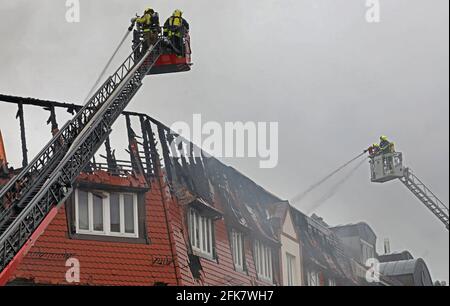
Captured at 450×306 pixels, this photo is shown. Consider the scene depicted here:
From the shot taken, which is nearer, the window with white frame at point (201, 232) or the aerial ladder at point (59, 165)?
the aerial ladder at point (59, 165)

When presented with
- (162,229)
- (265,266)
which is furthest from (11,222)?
(265,266)

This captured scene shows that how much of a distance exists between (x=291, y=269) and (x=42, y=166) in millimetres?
13678

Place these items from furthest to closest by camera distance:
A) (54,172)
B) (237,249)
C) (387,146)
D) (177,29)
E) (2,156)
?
(387,146) < (237,249) < (177,29) < (2,156) < (54,172)

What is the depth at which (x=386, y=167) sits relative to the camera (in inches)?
1351

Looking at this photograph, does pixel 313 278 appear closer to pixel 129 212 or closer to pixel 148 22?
pixel 129 212

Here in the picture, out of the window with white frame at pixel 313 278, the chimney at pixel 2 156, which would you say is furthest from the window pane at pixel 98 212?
the window with white frame at pixel 313 278

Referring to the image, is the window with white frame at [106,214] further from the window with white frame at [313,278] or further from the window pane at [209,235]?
the window with white frame at [313,278]

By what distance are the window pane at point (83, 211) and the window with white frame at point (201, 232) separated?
3519mm

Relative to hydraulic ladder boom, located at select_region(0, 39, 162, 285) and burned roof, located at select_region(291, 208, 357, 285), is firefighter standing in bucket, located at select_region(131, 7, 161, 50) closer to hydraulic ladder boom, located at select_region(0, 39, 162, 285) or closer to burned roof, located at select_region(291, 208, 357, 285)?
hydraulic ladder boom, located at select_region(0, 39, 162, 285)

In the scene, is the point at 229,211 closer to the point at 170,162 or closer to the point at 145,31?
the point at 170,162

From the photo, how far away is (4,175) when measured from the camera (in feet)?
82.2

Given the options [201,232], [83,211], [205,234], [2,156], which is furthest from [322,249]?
[2,156]

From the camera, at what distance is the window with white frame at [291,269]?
33.7 m

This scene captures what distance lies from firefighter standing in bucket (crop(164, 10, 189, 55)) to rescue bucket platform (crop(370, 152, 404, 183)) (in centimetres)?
860
